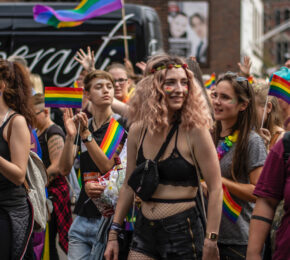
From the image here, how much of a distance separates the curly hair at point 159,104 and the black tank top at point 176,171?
190 mm

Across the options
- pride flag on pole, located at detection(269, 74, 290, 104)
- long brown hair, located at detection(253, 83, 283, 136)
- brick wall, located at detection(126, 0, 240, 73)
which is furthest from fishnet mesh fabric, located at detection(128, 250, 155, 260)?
brick wall, located at detection(126, 0, 240, 73)

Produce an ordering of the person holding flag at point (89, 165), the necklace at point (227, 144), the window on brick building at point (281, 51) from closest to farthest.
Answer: the necklace at point (227, 144) → the person holding flag at point (89, 165) → the window on brick building at point (281, 51)

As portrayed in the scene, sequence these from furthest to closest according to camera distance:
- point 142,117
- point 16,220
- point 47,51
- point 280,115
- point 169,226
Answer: point 47,51 → point 280,115 → point 16,220 → point 142,117 → point 169,226

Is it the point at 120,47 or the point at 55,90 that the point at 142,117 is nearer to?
the point at 55,90

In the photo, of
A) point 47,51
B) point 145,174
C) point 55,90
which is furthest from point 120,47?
point 145,174

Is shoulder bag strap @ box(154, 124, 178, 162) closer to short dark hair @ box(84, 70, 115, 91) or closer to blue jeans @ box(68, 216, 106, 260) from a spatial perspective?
blue jeans @ box(68, 216, 106, 260)

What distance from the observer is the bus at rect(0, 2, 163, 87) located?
1057cm

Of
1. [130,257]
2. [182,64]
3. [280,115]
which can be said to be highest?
[182,64]

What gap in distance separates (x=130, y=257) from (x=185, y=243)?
1.07 ft

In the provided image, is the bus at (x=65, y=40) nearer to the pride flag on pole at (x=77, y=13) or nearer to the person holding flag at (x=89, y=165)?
the pride flag on pole at (x=77, y=13)

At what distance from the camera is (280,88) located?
14.3 feet

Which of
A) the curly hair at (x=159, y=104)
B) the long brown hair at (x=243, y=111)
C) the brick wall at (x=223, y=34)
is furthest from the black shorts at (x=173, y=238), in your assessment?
the brick wall at (x=223, y=34)

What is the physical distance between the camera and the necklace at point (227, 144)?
423cm

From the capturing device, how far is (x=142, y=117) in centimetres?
382
